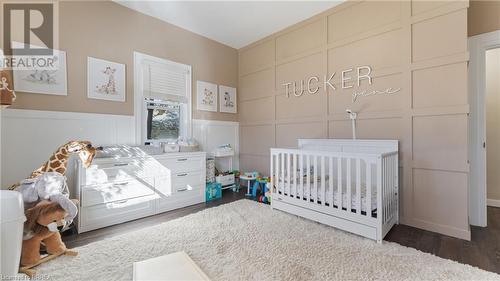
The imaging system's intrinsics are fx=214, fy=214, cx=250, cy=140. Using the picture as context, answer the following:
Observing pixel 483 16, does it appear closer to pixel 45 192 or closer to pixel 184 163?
pixel 184 163

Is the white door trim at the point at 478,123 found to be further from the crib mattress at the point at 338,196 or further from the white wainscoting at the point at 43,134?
the white wainscoting at the point at 43,134

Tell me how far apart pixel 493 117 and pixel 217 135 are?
14.1 feet

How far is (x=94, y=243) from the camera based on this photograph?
6.52ft

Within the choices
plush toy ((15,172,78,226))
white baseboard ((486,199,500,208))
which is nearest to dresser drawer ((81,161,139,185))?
plush toy ((15,172,78,226))

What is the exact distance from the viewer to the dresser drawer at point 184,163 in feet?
9.48

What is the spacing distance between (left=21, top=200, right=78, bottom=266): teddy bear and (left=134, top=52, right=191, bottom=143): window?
5.01 ft

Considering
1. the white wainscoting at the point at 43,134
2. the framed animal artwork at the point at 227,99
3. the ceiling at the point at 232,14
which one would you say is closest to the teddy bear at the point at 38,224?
the white wainscoting at the point at 43,134

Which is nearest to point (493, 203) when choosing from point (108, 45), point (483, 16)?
point (483, 16)

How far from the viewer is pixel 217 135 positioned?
3.99m

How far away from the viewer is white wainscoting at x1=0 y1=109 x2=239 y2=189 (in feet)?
7.06

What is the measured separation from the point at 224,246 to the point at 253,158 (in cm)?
227

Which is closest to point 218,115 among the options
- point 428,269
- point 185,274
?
point 185,274

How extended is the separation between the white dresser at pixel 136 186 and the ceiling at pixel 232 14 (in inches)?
79.9

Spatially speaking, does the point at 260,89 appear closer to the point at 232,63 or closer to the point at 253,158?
the point at 232,63
